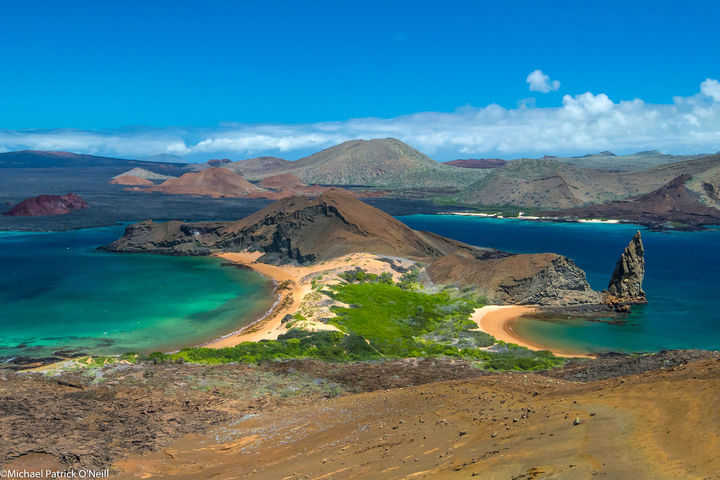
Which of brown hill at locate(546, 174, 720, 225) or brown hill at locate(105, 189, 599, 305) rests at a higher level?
brown hill at locate(546, 174, 720, 225)

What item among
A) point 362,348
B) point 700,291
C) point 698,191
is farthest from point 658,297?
point 698,191

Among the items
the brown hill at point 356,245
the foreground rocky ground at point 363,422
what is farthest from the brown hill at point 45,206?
the foreground rocky ground at point 363,422

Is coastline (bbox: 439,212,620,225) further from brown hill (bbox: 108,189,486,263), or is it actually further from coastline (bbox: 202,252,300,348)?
coastline (bbox: 202,252,300,348)

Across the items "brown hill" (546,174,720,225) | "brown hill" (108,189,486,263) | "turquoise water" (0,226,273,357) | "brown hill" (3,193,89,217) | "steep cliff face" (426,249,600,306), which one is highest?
"brown hill" (546,174,720,225)

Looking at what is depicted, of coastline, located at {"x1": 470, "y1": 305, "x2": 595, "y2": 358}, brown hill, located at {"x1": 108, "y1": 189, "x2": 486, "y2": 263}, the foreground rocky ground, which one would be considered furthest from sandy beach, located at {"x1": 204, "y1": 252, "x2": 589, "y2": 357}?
the foreground rocky ground

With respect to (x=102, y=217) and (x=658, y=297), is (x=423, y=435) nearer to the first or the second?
(x=658, y=297)

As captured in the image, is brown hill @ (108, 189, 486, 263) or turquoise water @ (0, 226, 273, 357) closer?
turquoise water @ (0, 226, 273, 357)

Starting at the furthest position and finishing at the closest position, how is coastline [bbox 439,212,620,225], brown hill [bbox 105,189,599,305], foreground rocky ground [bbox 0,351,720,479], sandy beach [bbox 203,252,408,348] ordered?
1. coastline [bbox 439,212,620,225]
2. brown hill [bbox 105,189,599,305]
3. sandy beach [bbox 203,252,408,348]
4. foreground rocky ground [bbox 0,351,720,479]

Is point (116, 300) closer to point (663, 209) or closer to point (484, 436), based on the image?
point (484, 436)
